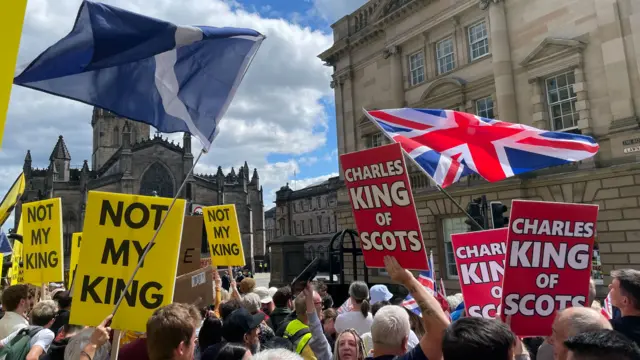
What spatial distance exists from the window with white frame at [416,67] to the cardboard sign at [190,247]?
52.8ft

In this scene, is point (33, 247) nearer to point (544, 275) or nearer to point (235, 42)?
point (235, 42)

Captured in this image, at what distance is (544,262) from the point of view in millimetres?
4348

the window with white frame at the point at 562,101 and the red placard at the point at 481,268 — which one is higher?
the window with white frame at the point at 562,101

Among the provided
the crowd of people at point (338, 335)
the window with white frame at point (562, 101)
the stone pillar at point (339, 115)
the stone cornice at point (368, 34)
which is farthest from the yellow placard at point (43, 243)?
the stone pillar at point (339, 115)

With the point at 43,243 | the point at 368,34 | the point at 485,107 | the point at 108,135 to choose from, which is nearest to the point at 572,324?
the point at 43,243

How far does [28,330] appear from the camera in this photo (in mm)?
4594

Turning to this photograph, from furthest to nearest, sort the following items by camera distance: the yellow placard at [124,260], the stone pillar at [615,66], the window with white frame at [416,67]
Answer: the window with white frame at [416,67]
the stone pillar at [615,66]
the yellow placard at [124,260]

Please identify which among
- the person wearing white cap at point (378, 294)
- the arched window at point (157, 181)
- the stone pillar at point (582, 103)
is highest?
the arched window at point (157, 181)

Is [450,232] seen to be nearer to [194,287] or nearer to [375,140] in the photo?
[375,140]

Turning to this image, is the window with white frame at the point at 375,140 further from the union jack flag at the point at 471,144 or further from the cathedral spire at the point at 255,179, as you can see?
the cathedral spire at the point at 255,179

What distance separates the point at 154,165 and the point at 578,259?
65346 mm

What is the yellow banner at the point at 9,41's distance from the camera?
198 cm

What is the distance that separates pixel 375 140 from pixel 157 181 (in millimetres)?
48312

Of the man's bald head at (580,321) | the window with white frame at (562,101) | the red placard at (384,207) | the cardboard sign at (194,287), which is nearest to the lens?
the man's bald head at (580,321)
